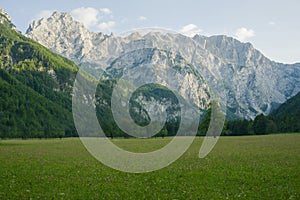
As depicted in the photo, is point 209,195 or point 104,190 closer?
point 209,195

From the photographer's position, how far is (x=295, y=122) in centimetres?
14225

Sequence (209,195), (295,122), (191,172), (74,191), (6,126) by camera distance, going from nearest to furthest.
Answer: (209,195) < (74,191) < (191,172) < (295,122) < (6,126)

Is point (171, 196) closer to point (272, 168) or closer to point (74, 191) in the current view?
point (74, 191)

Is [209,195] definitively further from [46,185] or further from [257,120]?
[257,120]

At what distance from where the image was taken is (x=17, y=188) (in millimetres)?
18531

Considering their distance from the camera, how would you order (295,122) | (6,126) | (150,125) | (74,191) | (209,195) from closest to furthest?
1. (209,195)
2. (74,191)
3. (295,122)
4. (150,125)
5. (6,126)

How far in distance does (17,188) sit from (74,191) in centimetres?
347

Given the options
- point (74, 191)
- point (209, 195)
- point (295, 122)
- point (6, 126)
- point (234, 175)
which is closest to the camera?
point (209, 195)

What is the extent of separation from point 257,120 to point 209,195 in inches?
5385

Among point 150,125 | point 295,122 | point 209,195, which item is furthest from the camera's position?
point 150,125

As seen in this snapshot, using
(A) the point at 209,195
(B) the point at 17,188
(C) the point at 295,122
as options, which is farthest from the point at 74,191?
(C) the point at 295,122

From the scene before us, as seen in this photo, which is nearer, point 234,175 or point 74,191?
point 74,191

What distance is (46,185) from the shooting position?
1970cm

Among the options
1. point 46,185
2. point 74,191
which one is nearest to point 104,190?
point 74,191
